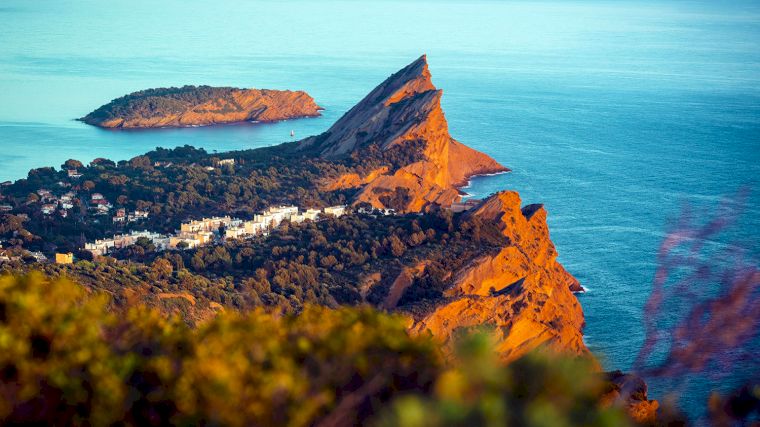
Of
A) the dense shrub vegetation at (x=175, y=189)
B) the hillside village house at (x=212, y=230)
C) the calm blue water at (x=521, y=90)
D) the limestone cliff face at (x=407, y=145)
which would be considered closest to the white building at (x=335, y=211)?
the hillside village house at (x=212, y=230)

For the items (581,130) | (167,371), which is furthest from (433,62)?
(167,371)

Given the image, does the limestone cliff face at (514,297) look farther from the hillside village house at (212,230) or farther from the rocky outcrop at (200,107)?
the rocky outcrop at (200,107)

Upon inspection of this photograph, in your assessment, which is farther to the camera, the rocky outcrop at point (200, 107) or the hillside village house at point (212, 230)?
the rocky outcrop at point (200, 107)

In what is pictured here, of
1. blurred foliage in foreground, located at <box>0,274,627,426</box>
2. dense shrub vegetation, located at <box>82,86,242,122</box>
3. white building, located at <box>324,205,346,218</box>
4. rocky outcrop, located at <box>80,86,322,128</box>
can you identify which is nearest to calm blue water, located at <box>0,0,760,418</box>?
blurred foliage in foreground, located at <box>0,274,627,426</box>

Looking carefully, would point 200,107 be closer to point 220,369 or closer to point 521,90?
point 521,90

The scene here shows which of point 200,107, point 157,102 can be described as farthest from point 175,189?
point 200,107

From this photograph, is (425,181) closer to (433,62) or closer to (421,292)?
(421,292)

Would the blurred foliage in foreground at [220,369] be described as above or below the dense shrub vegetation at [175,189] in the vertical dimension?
above
